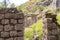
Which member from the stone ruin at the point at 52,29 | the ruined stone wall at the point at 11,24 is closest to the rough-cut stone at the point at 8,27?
the ruined stone wall at the point at 11,24

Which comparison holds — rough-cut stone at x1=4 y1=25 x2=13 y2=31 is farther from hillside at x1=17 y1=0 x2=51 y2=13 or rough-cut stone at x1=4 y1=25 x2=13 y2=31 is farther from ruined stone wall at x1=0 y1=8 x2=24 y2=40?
hillside at x1=17 y1=0 x2=51 y2=13

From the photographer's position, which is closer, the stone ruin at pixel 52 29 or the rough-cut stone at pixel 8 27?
the rough-cut stone at pixel 8 27

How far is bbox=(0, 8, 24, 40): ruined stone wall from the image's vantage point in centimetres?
689

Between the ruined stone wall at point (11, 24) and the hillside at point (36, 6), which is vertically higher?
the hillside at point (36, 6)

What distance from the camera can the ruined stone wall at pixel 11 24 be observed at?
689cm

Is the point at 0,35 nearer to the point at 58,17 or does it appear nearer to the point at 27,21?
the point at 58,17

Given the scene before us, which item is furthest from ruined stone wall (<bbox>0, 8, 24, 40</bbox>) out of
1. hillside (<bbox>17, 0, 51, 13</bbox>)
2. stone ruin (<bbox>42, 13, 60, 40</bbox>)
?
hillside (<bbox>17, 0, 51, 13</bbox>)

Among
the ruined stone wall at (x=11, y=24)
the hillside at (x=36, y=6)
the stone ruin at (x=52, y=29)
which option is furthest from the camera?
the hillside at (x=36, y=6)

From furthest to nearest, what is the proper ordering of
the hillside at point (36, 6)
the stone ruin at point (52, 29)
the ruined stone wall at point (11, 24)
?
1. the hillside at point (36, 6)
2. the stone ruin at point (52, 29)
3. the ruined stone wall at point (11, 24)

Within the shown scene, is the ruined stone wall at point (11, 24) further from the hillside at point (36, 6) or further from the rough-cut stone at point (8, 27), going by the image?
the hillside at point (36, 6)

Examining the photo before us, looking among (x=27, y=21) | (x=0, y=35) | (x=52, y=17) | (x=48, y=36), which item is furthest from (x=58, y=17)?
(x=27, y=21)

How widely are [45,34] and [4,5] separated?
1708 mm

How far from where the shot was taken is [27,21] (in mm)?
17641

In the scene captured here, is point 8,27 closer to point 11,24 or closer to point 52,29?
point 11,24
